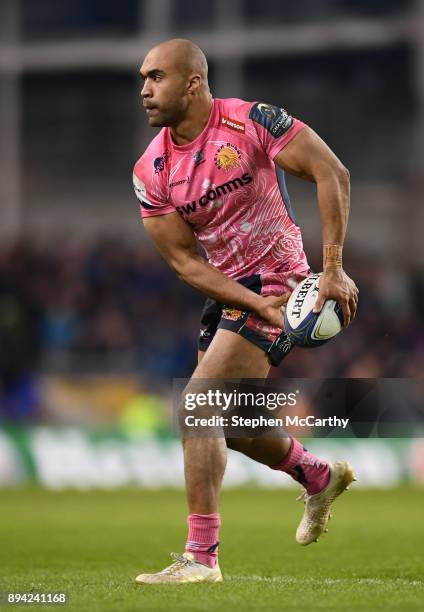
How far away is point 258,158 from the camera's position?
22.2 feet

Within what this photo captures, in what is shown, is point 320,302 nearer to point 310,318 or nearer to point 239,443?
point 310,318

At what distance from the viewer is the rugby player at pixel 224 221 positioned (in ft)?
21.1

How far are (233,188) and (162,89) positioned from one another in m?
0.62

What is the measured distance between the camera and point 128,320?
17094 mm

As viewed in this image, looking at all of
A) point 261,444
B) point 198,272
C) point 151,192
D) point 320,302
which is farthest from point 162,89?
point 261,444

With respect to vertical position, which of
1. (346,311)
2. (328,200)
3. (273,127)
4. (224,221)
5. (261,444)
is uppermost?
(273,127)

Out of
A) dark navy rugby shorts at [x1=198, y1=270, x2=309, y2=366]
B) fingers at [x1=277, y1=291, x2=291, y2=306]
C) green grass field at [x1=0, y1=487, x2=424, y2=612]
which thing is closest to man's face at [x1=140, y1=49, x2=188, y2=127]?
dark navy rugby shorts at [x1=198, y1=270, x2=309, y2=366]

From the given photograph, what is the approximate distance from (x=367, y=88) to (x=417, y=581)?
15713 mm

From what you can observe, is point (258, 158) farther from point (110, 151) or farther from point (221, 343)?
point (110, 151)

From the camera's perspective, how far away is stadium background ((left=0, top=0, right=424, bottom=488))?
1616cm

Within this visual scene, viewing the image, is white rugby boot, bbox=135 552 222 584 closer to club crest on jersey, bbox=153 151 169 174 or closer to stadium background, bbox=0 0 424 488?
club crest on jersey, bbox=153 151 169 174

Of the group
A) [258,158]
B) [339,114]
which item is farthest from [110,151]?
[258,158]

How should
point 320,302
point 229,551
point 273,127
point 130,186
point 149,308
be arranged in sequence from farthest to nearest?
point 130,186 → point 149,308 → point 229,551 → point 273,127 → point 320,302

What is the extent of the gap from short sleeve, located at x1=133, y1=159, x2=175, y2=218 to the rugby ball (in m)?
0.85
